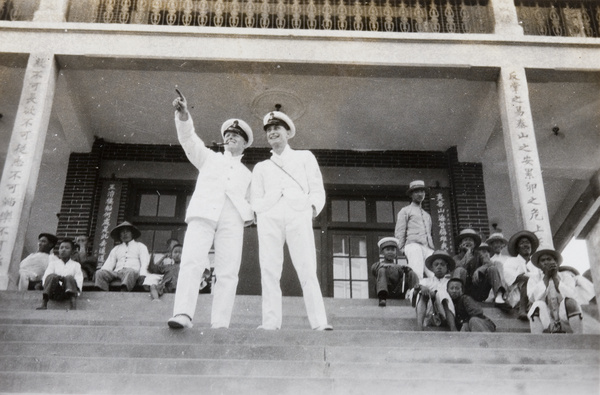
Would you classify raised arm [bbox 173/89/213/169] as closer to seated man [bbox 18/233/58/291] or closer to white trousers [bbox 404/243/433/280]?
seated man [bbox 18/233/58/291]

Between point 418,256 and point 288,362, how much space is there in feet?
15.0

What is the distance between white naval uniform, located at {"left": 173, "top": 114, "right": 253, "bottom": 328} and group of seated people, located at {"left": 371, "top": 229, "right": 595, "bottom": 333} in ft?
6.86

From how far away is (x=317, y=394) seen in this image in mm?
3918

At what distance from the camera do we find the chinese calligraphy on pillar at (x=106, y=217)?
36.3 feet

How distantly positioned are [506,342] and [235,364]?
2.09 m

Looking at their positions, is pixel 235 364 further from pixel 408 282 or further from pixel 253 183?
pixel 408 282

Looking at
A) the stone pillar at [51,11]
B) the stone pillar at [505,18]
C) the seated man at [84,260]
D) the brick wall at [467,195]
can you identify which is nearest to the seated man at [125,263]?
the seated man at [84,260]

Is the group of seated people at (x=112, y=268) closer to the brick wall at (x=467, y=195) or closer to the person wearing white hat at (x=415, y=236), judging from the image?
the person wearing white hat at (x=415, y=236)

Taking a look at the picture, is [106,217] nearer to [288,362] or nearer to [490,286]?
[490,286]

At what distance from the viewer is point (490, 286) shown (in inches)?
305

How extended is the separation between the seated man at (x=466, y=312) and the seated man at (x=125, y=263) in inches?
152

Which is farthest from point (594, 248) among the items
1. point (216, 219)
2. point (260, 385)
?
point (260, 385)

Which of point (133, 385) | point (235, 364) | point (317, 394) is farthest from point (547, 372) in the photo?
point (133, 385)

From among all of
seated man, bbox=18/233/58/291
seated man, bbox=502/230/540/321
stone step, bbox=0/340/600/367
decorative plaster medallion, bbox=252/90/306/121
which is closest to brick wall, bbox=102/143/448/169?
decorative plaster medallion, bbox=252/90/306/121
